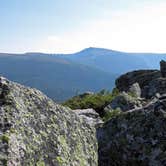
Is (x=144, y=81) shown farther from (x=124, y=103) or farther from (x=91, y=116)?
(x=91, y=116)

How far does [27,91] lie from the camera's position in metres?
7.46

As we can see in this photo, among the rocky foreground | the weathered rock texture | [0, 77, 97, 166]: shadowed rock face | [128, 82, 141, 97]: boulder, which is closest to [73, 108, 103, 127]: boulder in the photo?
the rocky foreground

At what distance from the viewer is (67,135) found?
24.6 ft

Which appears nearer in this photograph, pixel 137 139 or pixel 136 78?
pixel 137 139

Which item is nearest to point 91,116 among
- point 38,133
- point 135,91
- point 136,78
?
point 38,133

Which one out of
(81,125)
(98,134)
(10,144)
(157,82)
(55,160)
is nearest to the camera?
(10,144)

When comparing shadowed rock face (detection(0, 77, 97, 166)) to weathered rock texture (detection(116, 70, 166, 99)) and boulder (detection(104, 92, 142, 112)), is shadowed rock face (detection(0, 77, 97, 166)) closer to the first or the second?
boulder (detection(104, 92, 142, 112))

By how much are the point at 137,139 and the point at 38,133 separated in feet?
10.3

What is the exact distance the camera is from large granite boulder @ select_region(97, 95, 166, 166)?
8.80 m

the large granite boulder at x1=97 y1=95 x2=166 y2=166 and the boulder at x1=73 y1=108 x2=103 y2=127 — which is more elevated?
the large granite boulder at x1=97 y1=95 x2=166 y2=166

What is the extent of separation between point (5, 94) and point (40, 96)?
0.93m

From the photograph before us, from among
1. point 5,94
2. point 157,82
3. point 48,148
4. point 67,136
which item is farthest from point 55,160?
point 157,82

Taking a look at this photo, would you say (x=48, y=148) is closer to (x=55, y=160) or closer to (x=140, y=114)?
(x=55, y=160)

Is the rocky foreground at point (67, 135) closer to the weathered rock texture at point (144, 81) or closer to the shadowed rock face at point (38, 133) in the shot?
the shadowed rock face at point (38, 133)
